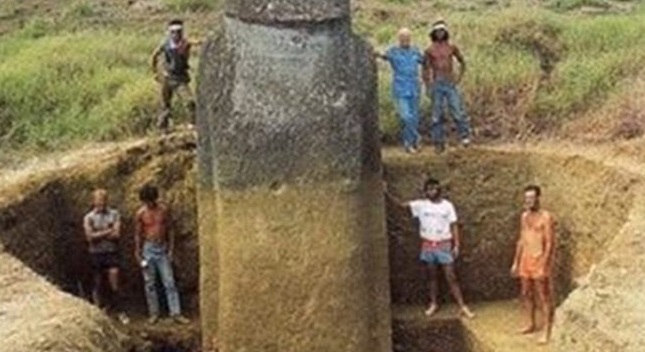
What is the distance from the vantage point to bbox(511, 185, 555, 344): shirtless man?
14.4m

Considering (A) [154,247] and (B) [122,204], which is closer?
(A) [154,247]

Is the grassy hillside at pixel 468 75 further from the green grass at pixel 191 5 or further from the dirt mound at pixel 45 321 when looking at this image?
the dirt mound at pixel 45 321

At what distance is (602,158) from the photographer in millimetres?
15711

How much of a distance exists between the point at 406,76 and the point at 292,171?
223cm

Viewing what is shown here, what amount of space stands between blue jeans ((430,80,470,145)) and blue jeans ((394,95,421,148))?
184mm

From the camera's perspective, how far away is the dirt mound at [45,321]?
1078 cm

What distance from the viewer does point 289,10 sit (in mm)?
13641

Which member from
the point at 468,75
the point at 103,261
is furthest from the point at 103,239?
the point at 468,75

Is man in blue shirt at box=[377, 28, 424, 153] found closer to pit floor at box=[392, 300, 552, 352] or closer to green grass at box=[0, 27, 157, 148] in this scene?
pit floor at box=[392, 300, 552, 352]

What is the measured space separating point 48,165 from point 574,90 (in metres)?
5.73

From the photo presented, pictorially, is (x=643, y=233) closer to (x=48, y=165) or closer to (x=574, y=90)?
(x=574, y=90)

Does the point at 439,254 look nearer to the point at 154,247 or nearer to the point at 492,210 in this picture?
the point at 492,210

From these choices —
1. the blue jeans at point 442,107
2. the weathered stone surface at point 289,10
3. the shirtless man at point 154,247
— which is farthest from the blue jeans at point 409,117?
the shirtless man at point 154,247

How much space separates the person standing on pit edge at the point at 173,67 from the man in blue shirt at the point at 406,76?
201cm
